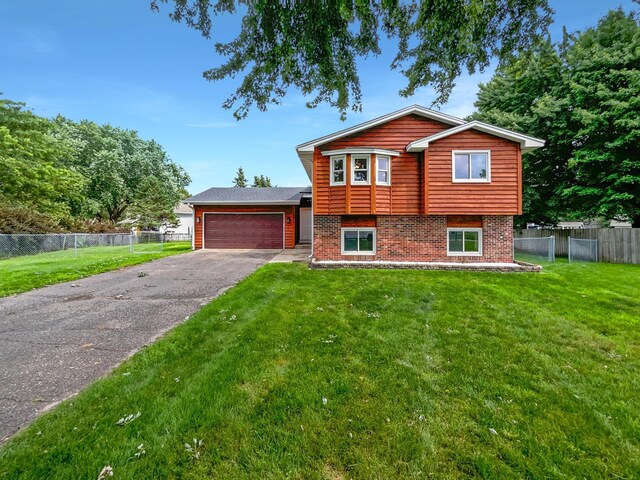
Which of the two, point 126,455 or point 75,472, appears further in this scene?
point 126,455

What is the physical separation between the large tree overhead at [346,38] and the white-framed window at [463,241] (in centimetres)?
722

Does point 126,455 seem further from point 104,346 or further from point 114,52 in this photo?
point 114,52

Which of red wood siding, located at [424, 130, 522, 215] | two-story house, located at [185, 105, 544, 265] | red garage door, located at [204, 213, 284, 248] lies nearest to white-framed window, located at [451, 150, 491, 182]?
two-story house, located at [185, 105, 544, 265]

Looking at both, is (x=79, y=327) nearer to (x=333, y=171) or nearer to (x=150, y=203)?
(x=333, y=171)

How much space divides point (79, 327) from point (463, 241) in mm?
11262

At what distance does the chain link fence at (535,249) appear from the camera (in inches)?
525

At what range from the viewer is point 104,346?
4.25m

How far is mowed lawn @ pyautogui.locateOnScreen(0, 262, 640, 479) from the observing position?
2145mm

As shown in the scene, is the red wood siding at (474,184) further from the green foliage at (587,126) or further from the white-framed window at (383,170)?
the green foliage at (587,126)

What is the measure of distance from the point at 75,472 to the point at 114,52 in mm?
12787

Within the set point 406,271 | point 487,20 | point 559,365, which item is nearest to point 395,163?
point 406,271

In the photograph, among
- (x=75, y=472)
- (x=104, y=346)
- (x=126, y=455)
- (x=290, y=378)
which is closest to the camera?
(x=75, y=472)

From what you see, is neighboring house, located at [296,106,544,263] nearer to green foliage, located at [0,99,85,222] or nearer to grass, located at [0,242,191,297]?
grass, located at [0,242,191,297]

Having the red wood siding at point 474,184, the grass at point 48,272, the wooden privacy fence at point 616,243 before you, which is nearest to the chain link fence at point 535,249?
the wooden privacy fence at point 616,243
